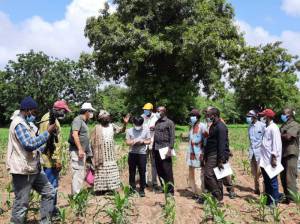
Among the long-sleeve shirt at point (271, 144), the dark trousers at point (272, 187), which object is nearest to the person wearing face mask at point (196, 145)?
the long-sleeve shirt at point (271, 144)

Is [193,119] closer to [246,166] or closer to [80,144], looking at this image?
[80,144]

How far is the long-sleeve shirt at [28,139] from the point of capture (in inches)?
213

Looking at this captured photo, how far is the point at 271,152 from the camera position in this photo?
305 inches

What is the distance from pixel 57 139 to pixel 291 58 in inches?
1763

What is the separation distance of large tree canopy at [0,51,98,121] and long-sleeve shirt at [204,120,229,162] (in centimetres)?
4439

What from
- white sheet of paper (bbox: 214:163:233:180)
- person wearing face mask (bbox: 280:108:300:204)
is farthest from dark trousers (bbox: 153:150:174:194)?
person wearing face mask (bbox: 280:108:300:204)

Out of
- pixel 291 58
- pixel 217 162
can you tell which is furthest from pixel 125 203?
pixel 291 58

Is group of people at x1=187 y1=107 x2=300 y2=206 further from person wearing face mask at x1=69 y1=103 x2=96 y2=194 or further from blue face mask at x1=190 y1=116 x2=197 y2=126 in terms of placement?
person wearing face mask at x1=69 y1=103 x2=96 y2=194

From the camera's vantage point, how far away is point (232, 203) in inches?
319

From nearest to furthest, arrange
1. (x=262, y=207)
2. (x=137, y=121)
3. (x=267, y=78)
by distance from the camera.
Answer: (x=262, y=207) < (x=137, y=121) < (x=267, y=78)

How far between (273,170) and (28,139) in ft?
15.3

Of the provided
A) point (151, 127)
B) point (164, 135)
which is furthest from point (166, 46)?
point (164, 135)

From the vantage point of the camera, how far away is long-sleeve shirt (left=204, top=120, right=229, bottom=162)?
7559 mm

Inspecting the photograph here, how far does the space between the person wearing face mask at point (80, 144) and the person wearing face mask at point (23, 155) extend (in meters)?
1.44
